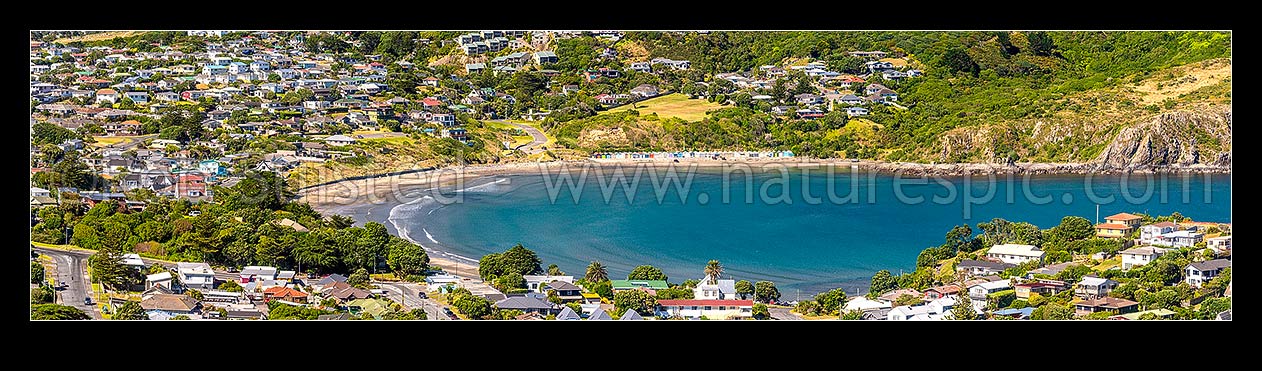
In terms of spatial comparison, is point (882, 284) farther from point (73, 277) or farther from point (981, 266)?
point (73, 277)

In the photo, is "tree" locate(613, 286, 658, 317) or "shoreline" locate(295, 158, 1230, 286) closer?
"tree" locate(613, 286, 658, 317)

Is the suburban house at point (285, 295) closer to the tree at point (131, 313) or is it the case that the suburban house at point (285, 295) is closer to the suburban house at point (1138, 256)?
the tree at point (131, 313)

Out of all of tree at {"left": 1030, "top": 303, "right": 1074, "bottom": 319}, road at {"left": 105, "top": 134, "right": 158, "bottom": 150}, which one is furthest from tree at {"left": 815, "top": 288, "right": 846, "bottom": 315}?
road at {"left": 105, "top": 134, "right": 158, "bottom": 150}

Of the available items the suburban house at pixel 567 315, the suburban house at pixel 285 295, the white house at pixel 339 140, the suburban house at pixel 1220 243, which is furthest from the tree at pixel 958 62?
the suburban house at pixel 285 295

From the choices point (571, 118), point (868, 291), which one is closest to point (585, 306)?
point (868, 291)

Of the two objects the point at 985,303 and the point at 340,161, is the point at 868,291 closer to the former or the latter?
the point at 985,303

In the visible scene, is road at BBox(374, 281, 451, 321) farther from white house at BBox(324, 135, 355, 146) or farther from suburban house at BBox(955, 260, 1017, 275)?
white house at BBox(324, 135, 355, 146)
